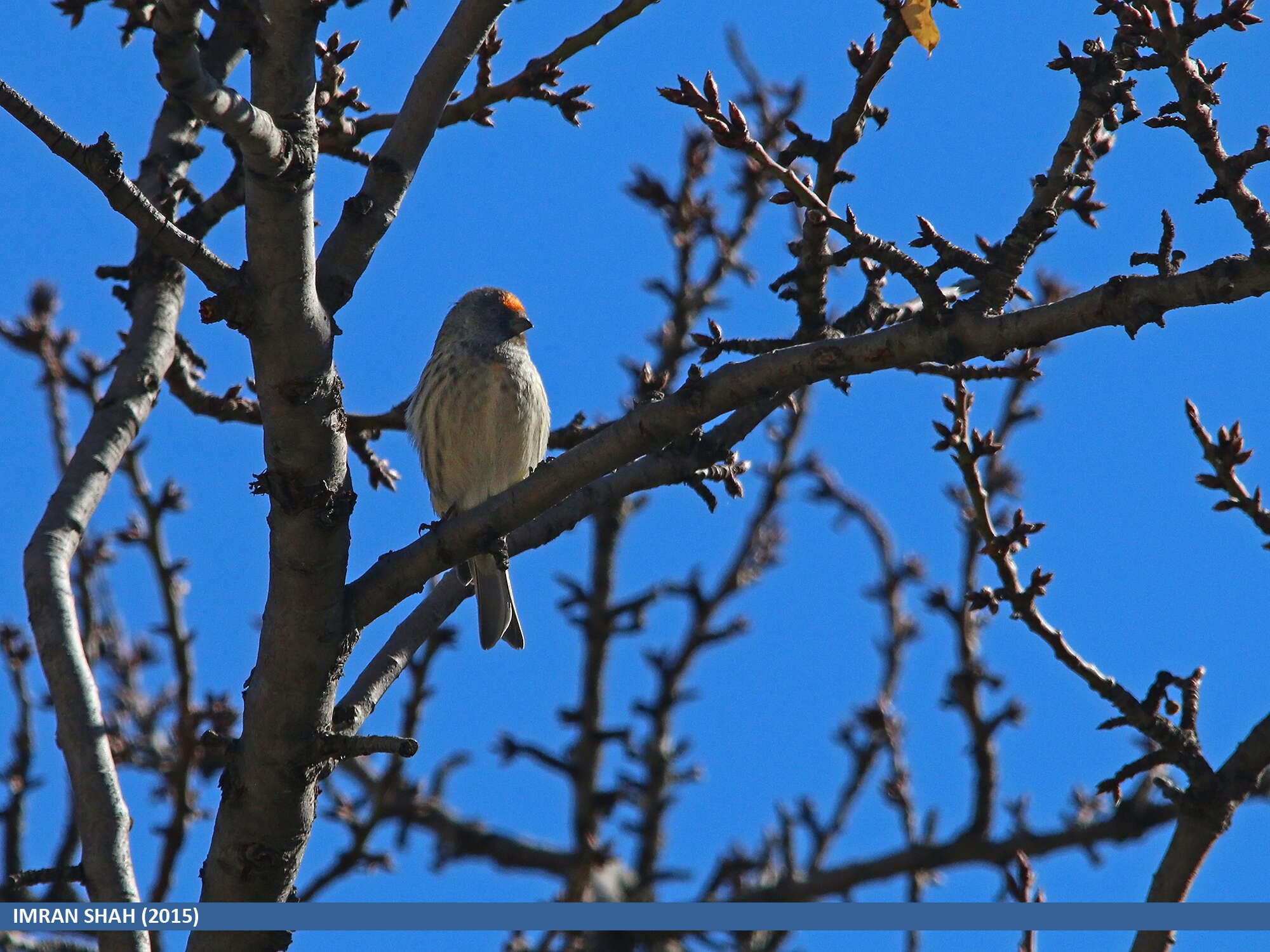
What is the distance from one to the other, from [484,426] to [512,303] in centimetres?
110

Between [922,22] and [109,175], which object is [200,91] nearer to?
[109,175]

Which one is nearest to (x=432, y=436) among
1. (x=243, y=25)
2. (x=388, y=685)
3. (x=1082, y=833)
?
(x=388, y=685)

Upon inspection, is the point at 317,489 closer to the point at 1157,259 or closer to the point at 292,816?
the point at 292,816

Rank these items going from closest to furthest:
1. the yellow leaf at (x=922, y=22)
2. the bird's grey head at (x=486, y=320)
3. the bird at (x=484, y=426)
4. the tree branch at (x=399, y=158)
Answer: the yellow leaf at (x=922, y=22), the tree branch at (x=399, y=158), the bird at (x=484, y=426), the bird's grey head at (x=486, y=320)

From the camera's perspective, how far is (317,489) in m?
3.81

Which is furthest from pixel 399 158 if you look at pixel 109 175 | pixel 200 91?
pixel 200 91

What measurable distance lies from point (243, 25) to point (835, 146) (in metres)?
1.92

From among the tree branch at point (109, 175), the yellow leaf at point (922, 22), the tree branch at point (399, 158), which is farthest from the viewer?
the tree branch at point (399, 158)

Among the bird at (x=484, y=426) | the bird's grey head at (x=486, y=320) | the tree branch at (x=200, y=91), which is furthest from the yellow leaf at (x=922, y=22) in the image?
the bird's grey head at (x=486, y=320)

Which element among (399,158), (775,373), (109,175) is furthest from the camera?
(399,158)

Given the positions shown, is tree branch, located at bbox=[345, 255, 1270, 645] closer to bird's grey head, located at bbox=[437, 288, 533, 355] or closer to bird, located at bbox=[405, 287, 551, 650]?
bird, located at bbox=[405, 287, 551, 650]

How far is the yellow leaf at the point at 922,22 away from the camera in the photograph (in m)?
3.74

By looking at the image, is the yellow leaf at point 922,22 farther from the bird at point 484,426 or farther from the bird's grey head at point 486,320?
the bird's grey head at point 486,320

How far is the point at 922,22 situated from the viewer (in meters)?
3.76
